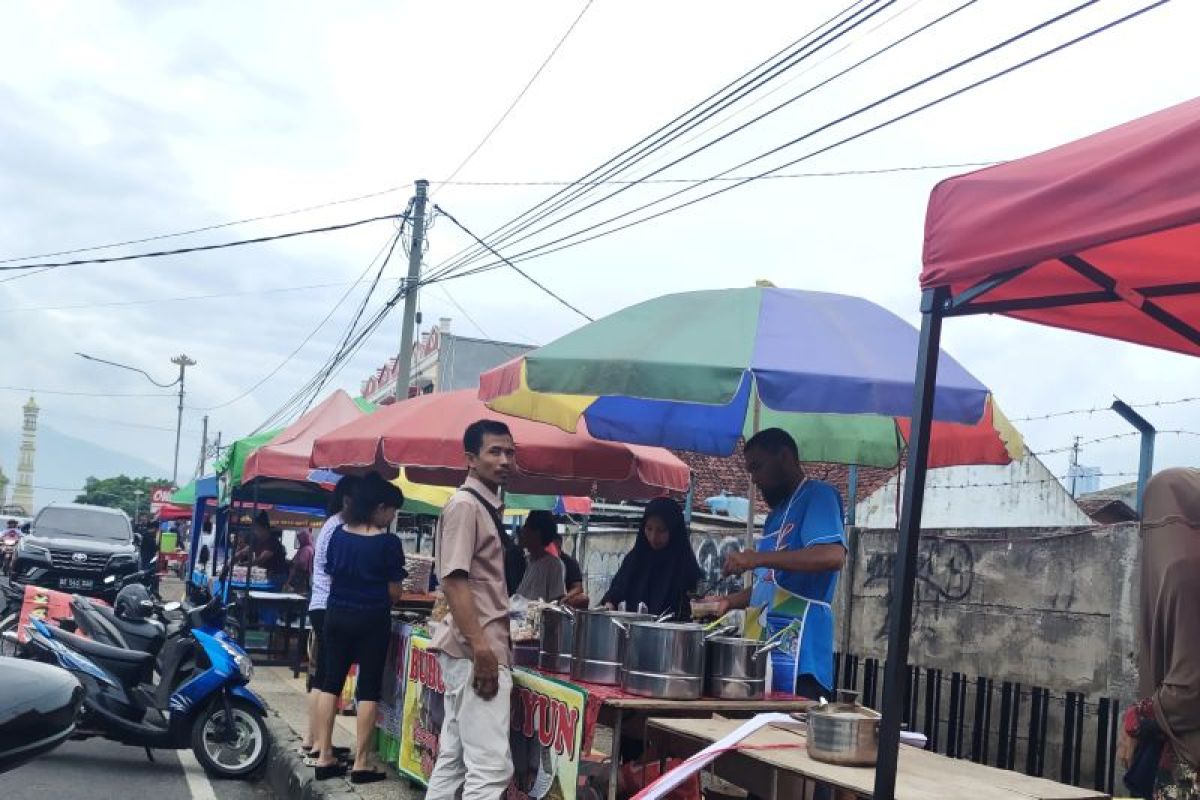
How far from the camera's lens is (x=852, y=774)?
11.3 ft

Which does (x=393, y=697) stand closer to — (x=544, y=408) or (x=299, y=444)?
(x=544, y=408)

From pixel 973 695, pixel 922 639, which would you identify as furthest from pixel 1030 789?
pixel 922 639

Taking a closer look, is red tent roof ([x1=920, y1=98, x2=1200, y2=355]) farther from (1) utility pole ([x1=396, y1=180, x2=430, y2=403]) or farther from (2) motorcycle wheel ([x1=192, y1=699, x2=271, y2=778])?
(1) utility pole ([x1=396, y1=180, x2=430, y2=403])

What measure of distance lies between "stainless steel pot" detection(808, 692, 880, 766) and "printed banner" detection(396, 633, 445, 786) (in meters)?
2.76

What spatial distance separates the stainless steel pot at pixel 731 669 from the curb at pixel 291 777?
280 centimetres

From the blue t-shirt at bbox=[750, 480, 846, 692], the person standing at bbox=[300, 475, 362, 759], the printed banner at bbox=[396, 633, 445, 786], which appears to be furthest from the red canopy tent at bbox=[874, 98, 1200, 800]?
the person standing at bbox=[300, 475, 362, 759]

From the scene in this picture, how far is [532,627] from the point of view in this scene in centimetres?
572

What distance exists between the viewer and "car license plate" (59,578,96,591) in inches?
741

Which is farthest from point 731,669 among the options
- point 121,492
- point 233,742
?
point 121,492

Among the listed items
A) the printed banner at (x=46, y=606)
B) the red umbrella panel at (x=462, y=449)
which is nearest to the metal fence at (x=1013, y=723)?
the red umbrella panel at (x=462, y=449)

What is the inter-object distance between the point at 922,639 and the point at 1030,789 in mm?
5090

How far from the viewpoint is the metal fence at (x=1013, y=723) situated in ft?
21.3

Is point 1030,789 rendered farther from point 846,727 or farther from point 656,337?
point 656,337

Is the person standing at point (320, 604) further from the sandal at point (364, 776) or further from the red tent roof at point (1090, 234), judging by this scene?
the red tent roof at point (1090, 234)
